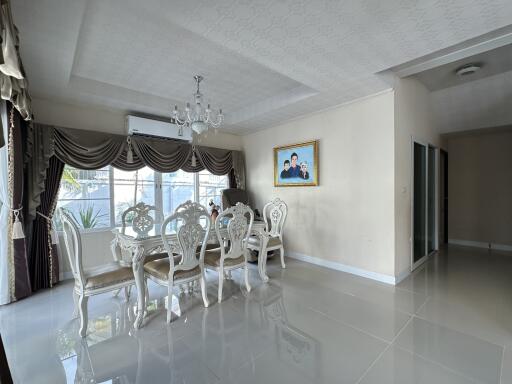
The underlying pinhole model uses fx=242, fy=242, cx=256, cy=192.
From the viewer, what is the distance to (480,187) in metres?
4.99

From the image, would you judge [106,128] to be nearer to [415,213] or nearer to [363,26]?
[363,26]

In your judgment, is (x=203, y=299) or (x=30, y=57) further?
(x=203, y=299)

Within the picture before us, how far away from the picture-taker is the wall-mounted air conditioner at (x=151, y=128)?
12.6 feet

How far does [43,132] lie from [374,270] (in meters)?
4.76

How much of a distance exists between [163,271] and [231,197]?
102 inches

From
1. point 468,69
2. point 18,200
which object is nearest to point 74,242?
point 18,200

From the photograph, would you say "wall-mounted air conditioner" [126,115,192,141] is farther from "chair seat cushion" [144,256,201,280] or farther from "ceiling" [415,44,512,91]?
"ceiling" [415,44,512,91]

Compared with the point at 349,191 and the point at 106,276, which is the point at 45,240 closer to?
the point at 106,276

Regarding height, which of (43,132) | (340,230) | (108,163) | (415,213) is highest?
(43,132)

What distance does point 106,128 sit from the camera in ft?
12.4

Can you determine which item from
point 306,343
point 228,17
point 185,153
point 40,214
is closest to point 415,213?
point 306,343

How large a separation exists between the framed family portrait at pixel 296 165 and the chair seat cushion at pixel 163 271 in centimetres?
239

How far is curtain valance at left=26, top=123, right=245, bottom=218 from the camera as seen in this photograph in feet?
10.0

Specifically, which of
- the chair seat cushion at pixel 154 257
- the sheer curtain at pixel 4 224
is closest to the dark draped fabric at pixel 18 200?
the sheer curtain at pixel 4 224
